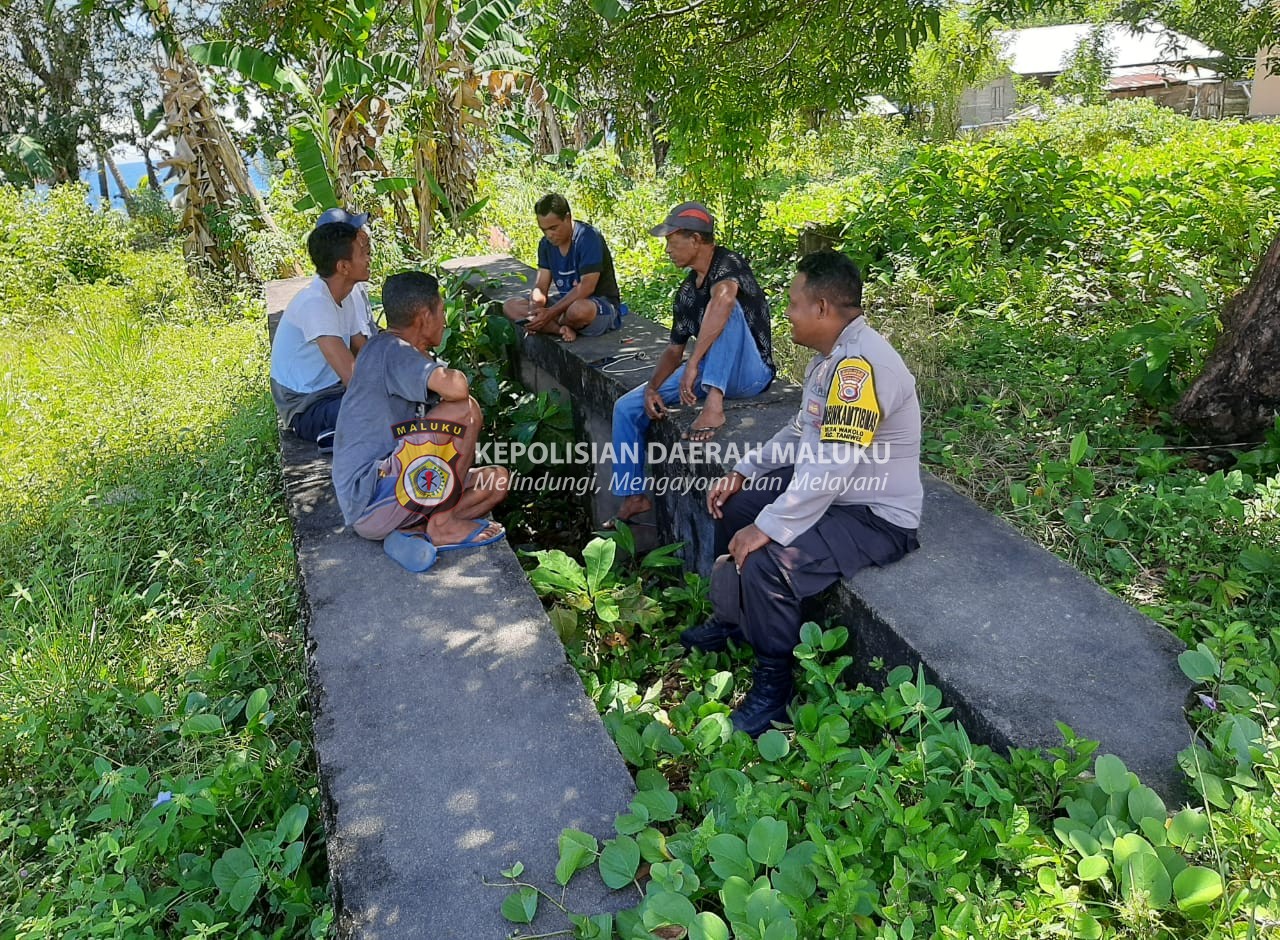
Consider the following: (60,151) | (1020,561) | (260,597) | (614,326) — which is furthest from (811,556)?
(60,151)

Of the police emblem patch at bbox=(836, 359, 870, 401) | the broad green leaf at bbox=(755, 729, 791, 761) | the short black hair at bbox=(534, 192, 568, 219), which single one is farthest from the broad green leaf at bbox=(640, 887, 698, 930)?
the short black hair at bbox=(534, 192, 568, 219)

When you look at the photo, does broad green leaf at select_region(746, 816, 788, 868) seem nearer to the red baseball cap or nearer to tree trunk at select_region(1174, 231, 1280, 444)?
the red baseball cap

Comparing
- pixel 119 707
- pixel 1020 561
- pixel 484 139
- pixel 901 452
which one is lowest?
pixel 119 707

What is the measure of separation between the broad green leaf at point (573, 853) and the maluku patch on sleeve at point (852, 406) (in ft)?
4.82

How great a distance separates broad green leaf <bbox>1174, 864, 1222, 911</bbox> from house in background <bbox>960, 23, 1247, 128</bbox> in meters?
28.0

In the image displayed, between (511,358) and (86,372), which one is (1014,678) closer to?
(511,358)

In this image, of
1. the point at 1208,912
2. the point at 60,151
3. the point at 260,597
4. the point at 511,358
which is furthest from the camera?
the point at 60,151

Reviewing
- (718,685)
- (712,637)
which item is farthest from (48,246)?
(718,685)

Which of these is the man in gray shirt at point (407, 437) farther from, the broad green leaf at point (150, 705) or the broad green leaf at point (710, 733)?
the broad green leaf at point (710, 733)

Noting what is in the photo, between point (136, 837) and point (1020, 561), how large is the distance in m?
2.71

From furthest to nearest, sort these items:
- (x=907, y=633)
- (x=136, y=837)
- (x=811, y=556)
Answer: (x=811, y=556) < (x=907, y=633) < (x=136, y=837)

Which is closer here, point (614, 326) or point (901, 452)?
point (901, 452)

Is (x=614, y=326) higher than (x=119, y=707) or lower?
higher

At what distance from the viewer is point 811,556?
2.91m
